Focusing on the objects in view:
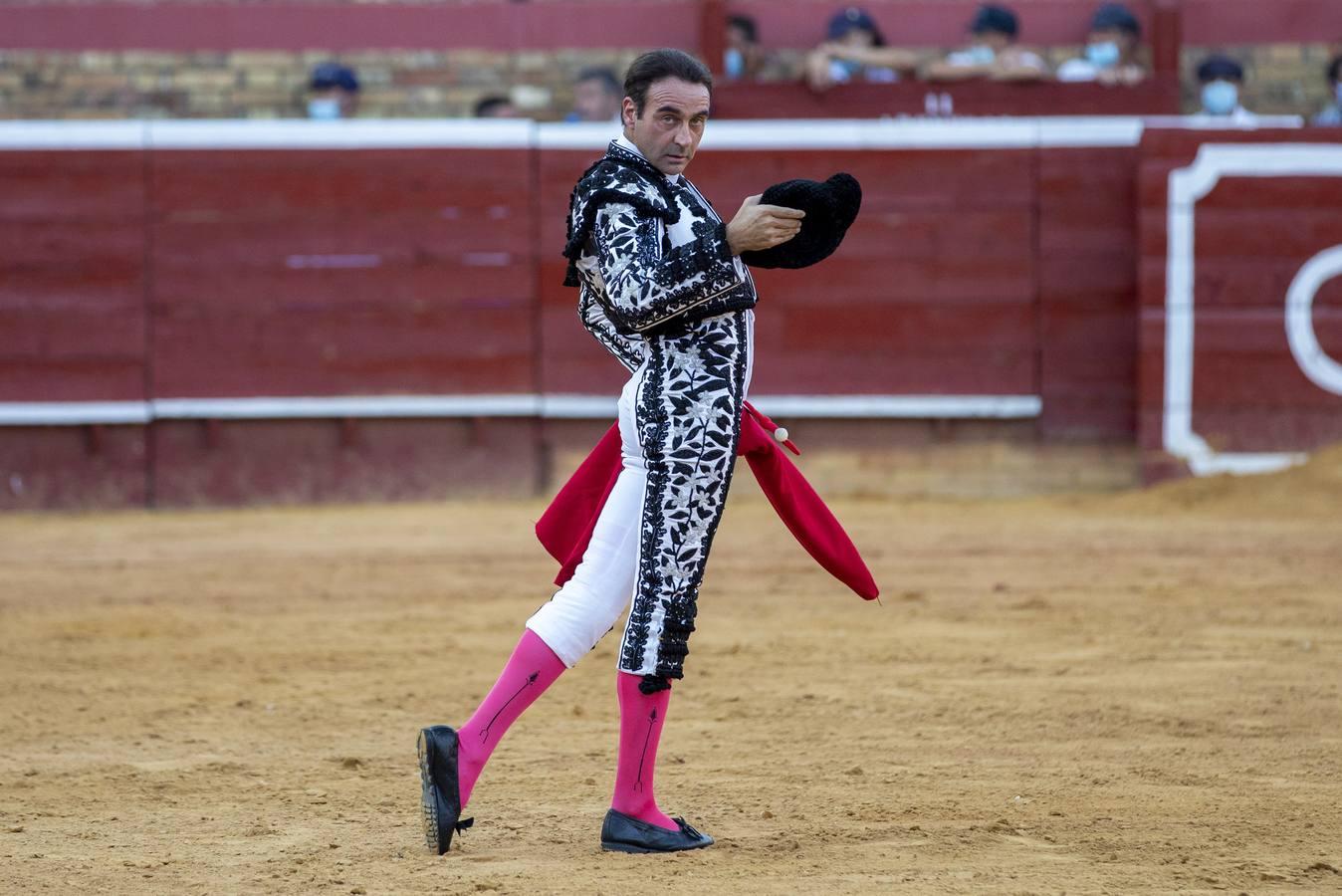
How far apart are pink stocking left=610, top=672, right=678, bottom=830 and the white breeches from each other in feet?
0.35

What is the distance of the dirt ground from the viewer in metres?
2.81

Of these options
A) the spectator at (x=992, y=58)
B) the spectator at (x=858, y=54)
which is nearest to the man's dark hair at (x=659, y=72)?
the spectator at (x=992, y=58)

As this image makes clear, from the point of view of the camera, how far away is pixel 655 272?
2658mm

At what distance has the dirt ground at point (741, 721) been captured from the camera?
281cm

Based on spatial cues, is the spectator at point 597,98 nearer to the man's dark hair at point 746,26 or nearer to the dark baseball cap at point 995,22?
the man's dark hair at point 746,26

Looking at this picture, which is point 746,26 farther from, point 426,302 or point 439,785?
point 439,785

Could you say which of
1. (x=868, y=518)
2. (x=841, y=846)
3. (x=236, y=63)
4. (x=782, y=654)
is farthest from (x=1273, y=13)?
(x=841, y=846)

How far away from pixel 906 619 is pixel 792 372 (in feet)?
12.4

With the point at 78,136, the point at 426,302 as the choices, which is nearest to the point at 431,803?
the point at 426,302

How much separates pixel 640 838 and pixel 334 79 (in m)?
8.18

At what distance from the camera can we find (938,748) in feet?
12.0

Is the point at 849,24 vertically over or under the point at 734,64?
over

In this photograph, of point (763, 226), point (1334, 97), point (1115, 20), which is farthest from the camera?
point (1334, 97)

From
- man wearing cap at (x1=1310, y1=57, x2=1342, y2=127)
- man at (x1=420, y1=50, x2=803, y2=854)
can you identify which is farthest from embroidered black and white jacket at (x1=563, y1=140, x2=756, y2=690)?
man wearing cap at (x1=1310, y1=57, x2=1342, y2=127)
